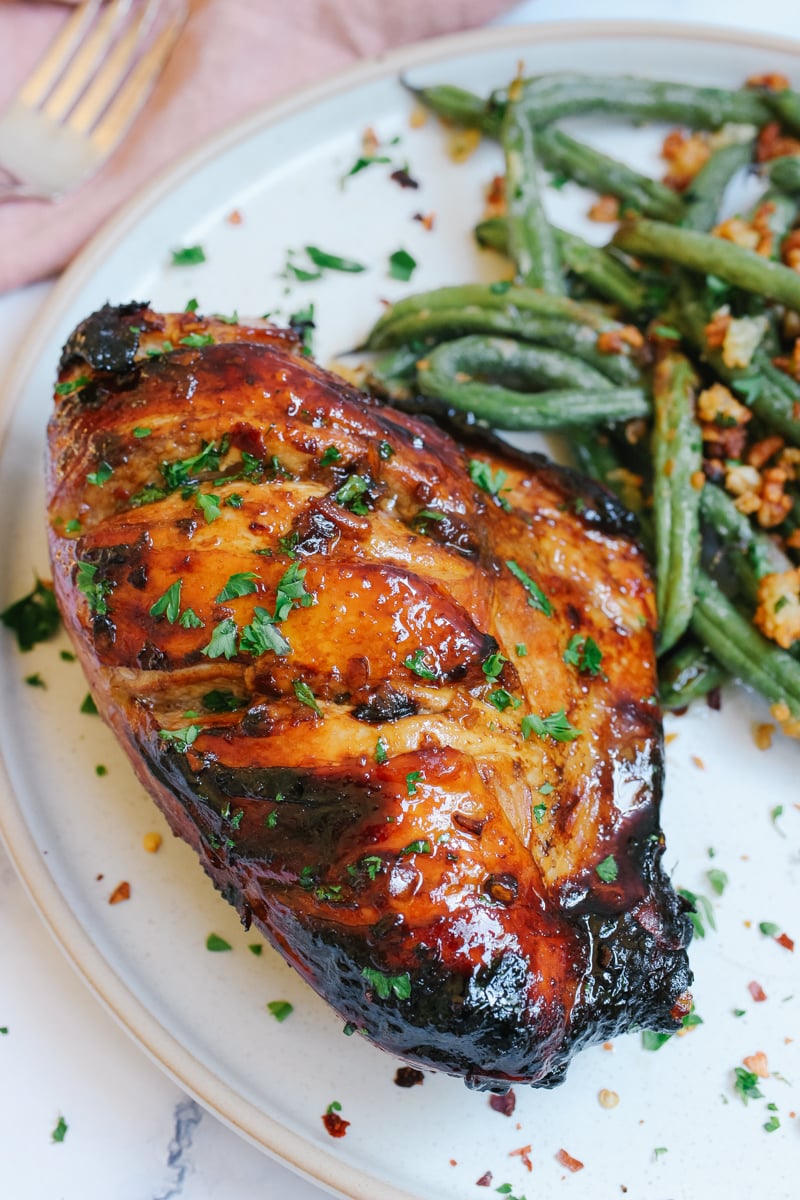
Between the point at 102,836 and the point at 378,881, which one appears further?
the point at 102,836

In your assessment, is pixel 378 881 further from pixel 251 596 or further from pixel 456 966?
pixel 251 596

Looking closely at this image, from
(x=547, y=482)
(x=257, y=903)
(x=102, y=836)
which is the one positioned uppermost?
→ (x=547, y=482)

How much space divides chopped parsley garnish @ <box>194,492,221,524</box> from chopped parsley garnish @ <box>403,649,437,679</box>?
0.61 m

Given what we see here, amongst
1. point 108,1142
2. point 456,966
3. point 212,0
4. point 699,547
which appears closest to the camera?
point 456,966

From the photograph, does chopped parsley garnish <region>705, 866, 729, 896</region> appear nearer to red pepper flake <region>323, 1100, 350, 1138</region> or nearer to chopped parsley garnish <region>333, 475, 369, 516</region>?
red pepper flake <region>323, 1100, 350, 1138</region>

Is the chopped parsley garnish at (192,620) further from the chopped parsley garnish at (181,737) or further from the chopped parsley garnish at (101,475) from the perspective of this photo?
the chopped parsley garnish at (101,475)

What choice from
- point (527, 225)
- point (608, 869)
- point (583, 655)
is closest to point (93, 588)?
point (583, 655)

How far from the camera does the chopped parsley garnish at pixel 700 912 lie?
3.32 metres

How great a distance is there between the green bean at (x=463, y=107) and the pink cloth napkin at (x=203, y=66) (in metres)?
0.34

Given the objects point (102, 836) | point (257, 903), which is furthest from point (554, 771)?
point (102, 836)

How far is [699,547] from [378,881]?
1.80 m

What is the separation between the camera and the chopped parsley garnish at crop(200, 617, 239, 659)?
2643mm

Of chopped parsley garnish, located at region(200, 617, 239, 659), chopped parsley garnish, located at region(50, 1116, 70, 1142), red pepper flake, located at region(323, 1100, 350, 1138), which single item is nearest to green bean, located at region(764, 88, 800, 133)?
chopped parsley garnish, located at region(200, 617, 239, 659)

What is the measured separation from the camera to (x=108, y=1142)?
10.7ft
